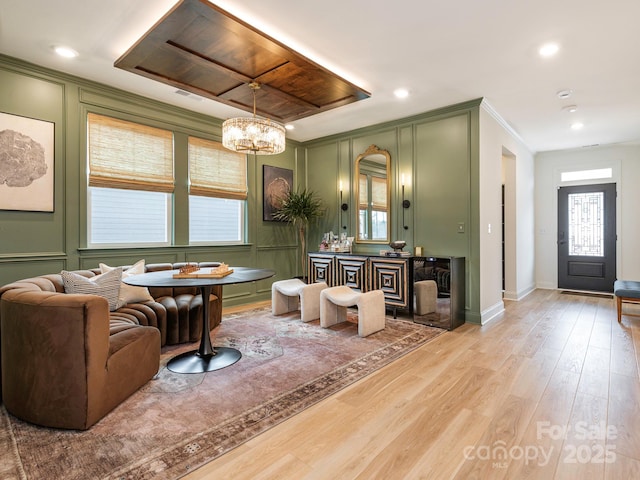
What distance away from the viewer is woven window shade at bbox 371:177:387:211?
17.1 ft

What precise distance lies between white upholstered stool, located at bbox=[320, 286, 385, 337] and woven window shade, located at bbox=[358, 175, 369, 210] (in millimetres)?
1729

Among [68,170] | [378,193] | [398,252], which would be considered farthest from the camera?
[378,193]

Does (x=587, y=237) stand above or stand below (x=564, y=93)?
below

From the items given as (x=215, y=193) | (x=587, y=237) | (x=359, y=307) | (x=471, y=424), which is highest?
(x=215, y=193)

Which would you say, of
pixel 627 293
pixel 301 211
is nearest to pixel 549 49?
pixel 627 293

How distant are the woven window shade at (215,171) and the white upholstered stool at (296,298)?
165 centimetres

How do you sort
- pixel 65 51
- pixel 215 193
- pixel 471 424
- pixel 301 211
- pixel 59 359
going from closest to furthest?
pixel 59 359
pixel 471 424
pixel 65 51
pixel 215 193
pixel 301 211

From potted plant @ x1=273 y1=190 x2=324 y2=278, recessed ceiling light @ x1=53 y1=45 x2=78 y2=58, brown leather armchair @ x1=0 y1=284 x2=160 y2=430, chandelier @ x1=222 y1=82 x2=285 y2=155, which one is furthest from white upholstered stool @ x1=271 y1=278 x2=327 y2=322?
recessed ceiling light @ x1=53 y1=45 x2=78 y2=58

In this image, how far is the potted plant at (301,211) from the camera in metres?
5.59

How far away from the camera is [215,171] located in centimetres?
496

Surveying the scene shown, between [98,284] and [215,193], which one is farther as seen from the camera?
[215,193]

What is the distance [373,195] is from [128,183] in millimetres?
3395

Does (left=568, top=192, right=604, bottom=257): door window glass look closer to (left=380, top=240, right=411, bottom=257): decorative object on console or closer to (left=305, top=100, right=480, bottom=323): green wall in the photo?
(left=305, top=100, right=480, bottom=323): green wall

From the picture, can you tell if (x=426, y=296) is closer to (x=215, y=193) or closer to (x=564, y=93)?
A: (x=564, y=93)
